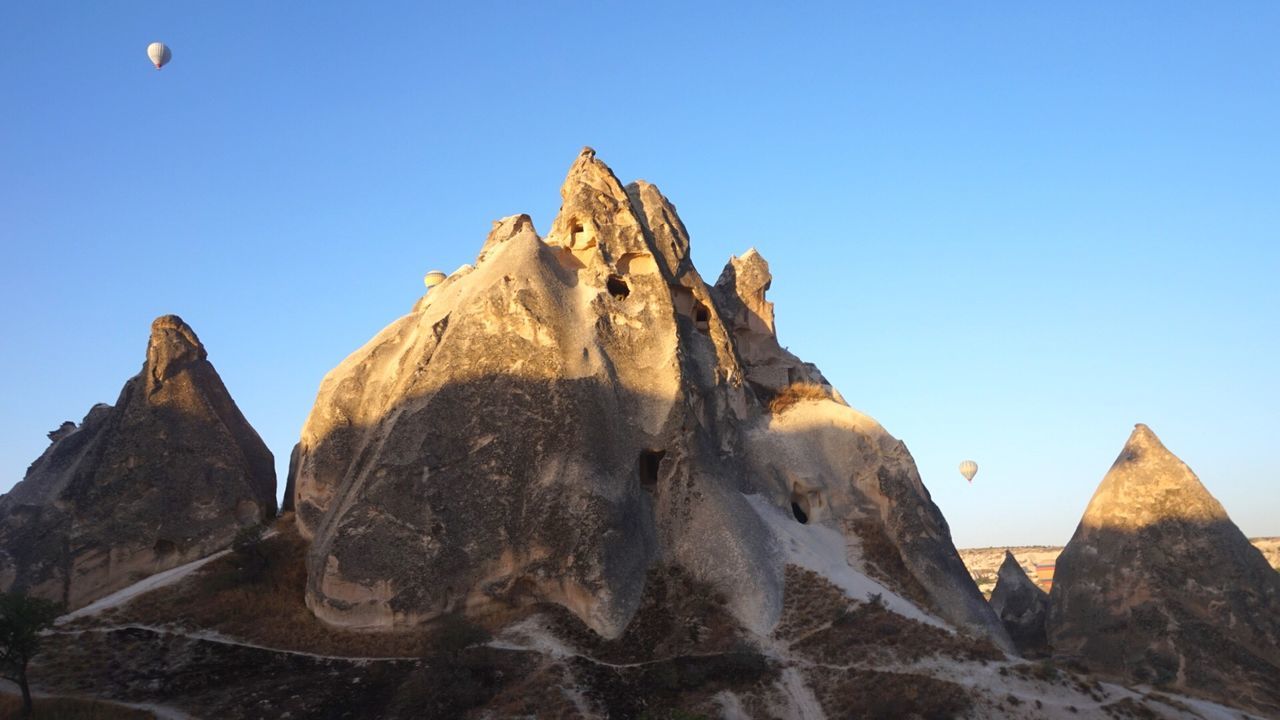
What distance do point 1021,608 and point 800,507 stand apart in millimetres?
8489

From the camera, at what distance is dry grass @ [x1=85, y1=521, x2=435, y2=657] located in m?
21.9

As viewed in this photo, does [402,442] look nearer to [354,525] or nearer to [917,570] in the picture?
[354,525]

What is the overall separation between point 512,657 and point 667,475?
6.45 m

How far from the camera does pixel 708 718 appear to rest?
62.4 ft

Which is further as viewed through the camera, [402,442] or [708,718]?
[402,442]

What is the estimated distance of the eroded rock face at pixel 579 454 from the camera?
23.2m

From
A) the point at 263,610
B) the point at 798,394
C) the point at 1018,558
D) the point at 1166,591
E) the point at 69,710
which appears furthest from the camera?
the point at 1018,558

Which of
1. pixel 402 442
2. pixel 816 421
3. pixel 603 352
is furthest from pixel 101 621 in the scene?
pixel 816 421

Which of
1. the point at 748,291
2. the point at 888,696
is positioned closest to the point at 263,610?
the point at 888,696

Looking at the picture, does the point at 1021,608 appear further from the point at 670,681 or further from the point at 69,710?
the point at 69,710

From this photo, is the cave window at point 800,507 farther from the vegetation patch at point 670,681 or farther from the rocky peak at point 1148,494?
the rocky peak at point 1148,494

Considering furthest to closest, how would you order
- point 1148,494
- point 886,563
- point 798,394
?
point 798,394 < point 1148,494 < point 886,563

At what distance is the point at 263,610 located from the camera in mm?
23641

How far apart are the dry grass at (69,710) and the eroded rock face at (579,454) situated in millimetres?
4663
